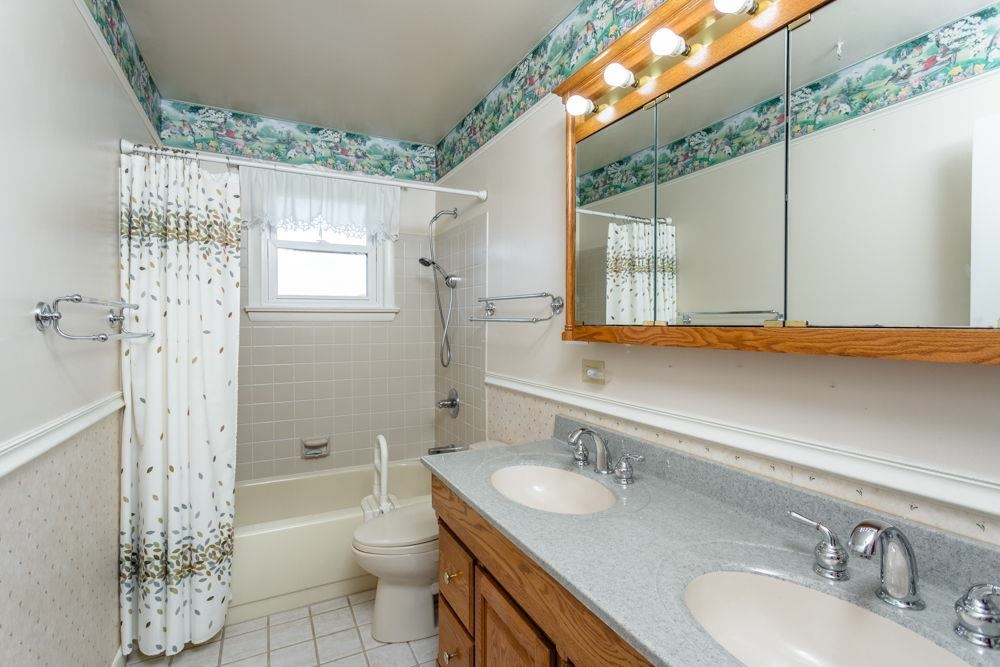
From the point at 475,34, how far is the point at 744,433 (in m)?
1.81

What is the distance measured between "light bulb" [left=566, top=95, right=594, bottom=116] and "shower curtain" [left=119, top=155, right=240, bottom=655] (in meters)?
1.39

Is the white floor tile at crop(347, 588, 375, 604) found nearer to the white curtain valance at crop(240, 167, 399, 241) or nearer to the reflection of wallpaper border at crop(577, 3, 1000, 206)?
the white curtain valance at crop(240, 167, 399, 241)

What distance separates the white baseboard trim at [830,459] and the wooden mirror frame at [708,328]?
0.23 m

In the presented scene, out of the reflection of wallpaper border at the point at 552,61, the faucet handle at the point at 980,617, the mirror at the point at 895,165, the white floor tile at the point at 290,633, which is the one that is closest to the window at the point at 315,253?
the reflection of wallpaper border at the point at 552,61

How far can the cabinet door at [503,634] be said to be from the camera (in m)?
0.96

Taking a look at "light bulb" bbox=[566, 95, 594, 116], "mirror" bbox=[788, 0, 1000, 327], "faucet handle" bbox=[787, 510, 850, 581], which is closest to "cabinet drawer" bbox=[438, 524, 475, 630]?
"faucet handle" bbox=[787, 510, 850, 581]

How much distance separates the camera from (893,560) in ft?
→ 2.46

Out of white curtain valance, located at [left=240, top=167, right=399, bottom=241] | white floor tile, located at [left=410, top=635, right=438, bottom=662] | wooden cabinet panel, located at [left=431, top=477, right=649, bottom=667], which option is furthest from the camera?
white curtain valance, located at [left=240, top=167, right=399, bottom=241]

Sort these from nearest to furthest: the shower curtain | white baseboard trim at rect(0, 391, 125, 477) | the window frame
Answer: white baseboard trim at rect(0, 391, 125, 477), the shower curtain, the window frame

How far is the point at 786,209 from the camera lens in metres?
0.99

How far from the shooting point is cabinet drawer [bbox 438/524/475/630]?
1.27 metres

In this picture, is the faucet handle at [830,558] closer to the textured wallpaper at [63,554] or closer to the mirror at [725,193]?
the mirror at [725,193]

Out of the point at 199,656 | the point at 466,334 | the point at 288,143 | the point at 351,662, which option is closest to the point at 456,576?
the point at 351,662

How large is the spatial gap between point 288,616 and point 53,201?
187 cm
